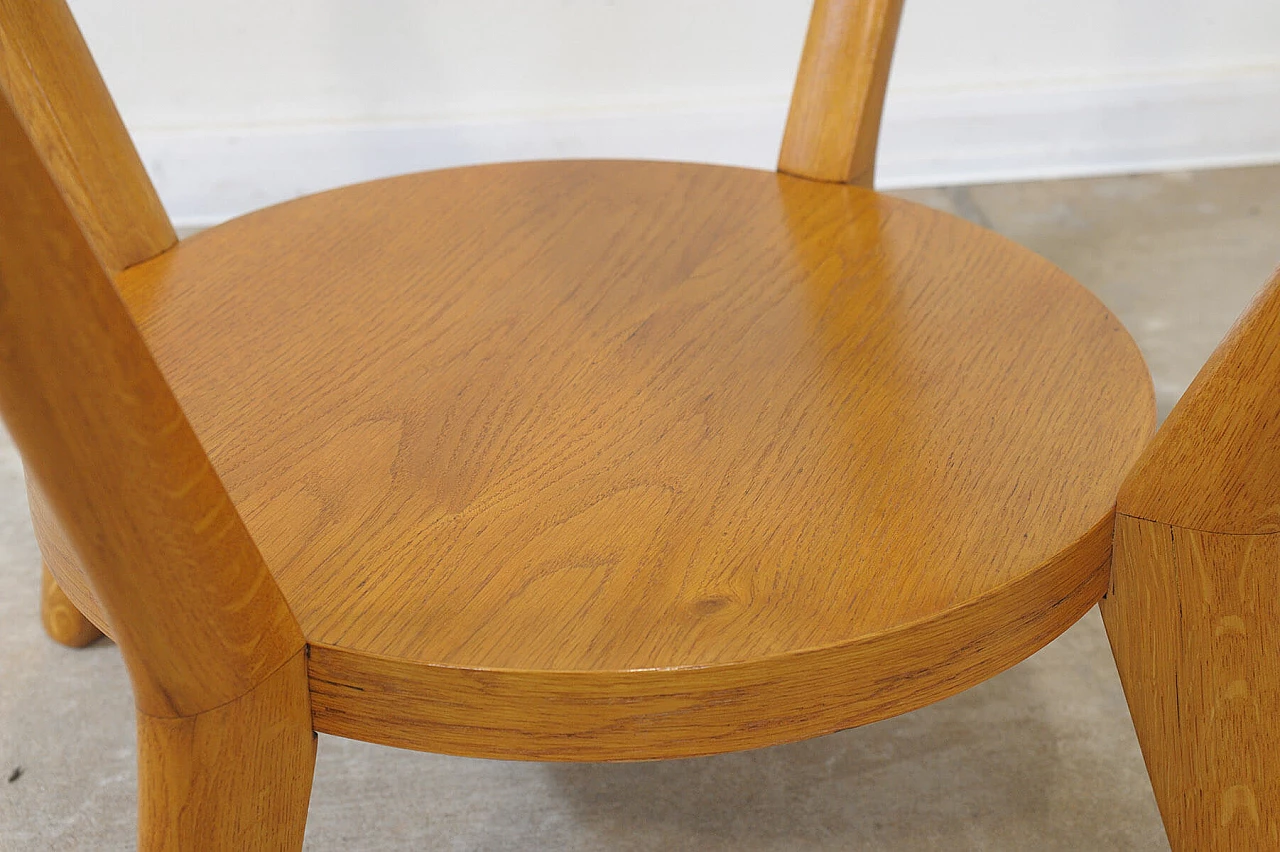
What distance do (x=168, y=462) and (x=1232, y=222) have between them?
183 centimetres

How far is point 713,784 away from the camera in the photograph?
0.90 m

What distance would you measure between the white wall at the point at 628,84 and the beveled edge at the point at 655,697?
1.56 m

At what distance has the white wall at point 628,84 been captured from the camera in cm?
187

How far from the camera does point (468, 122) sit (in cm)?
196

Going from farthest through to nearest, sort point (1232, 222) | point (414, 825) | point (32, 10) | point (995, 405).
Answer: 1. point (1232, 222)
2. point (414, 825)
3. point (32, 10)
4. point (995, 405)

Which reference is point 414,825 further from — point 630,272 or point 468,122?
point 468,122

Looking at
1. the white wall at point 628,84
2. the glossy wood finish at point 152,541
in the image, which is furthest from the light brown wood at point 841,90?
the white wall at point 628,84

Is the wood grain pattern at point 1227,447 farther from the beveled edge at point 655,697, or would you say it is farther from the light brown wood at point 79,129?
the light brown wood at point 79,129

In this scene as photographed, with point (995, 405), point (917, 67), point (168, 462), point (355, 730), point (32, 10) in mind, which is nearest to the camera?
point (168, 462)

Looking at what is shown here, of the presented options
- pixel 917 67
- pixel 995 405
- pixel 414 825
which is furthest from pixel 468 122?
pixel 995 405

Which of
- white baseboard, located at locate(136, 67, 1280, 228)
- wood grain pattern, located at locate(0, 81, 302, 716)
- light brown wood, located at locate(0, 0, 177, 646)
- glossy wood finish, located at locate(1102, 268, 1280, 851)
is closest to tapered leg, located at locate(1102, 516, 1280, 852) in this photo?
glossy wood finish, located at locate(1102, 268, 1280, 851)

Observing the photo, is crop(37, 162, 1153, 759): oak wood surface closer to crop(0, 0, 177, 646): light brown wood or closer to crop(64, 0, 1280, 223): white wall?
crop(0, 0, 177, 646): light brown wood

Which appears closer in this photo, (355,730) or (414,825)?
(355,730)

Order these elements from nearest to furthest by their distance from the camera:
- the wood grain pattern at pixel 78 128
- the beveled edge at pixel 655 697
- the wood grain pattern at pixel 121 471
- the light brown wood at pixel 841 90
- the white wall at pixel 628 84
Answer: the wood grain pattern at pixel 121 471, the beveled edge at pixel 655 697, the wood grain pattern at pixel 78 128, the light brown wood at pixel 841 90, the white wall at pixel 628 84
